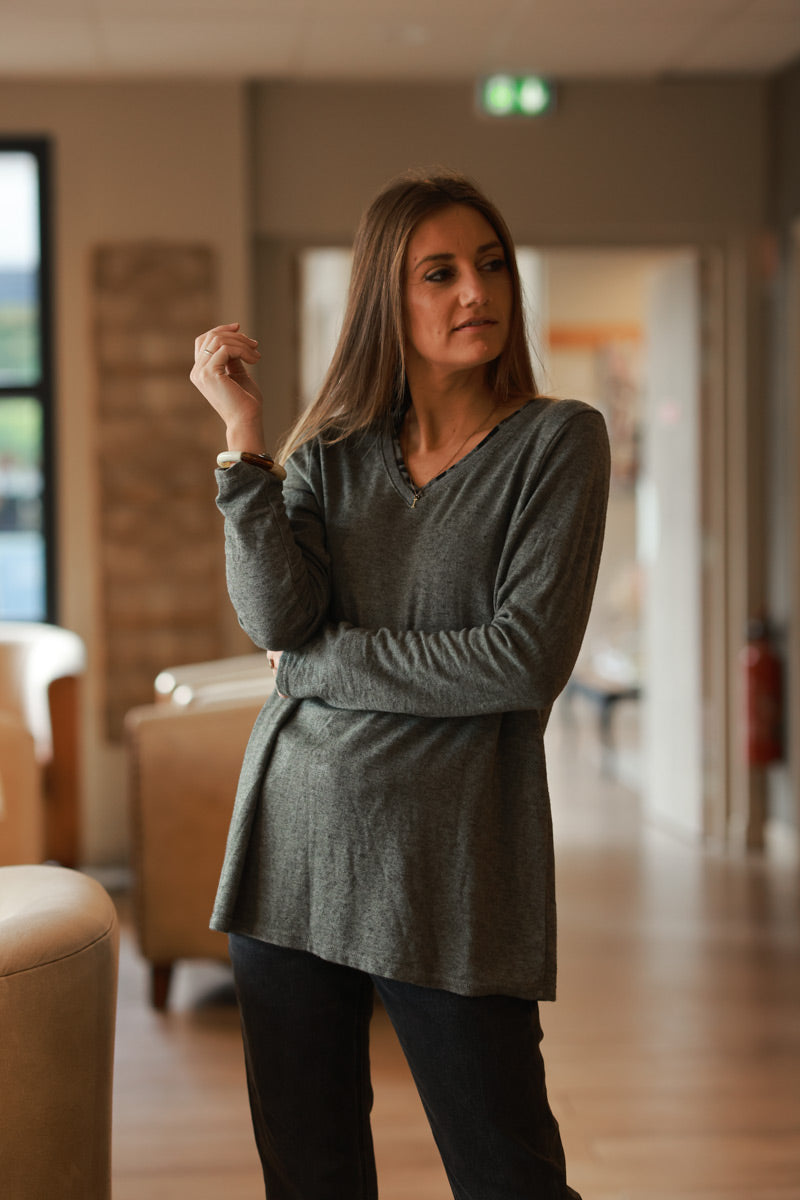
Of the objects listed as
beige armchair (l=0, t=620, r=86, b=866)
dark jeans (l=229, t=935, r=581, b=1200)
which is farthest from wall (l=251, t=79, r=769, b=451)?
dark jeans (l=229, t=935, r=581, b=1200)

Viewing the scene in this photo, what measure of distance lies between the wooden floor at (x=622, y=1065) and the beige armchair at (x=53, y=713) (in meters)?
0.52

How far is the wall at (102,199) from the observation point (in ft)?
15.6

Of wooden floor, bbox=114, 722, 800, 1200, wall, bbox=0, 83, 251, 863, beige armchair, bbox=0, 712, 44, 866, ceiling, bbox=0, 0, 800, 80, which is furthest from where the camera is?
wall, bbox=0, 83, 251, 863

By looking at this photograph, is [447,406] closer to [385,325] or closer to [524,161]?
[385,325]

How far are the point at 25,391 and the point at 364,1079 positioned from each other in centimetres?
392

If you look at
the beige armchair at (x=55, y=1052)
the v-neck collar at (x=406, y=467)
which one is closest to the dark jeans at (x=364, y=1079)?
the beige armchair at (x=55, y=1052)

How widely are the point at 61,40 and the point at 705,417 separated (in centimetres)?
279

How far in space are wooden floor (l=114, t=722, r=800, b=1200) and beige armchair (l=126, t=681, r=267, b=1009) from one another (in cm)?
23

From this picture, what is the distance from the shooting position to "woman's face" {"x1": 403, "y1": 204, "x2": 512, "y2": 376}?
4.70 ft

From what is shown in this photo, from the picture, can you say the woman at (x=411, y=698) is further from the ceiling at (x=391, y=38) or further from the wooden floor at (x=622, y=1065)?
the ceiling at (x=391, y=38)

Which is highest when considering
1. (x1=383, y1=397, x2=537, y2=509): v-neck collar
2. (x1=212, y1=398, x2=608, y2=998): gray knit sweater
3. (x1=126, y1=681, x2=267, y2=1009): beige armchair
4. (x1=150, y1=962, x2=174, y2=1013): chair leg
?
(x1=383, y1=397, x2=537, y2=509): v-neck collar

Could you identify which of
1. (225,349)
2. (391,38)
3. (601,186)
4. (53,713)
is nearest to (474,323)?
(225,349)

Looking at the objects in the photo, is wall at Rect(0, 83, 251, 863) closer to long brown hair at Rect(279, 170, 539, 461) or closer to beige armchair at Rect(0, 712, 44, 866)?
beige armchair at Rect(0, 712, 44, 866)

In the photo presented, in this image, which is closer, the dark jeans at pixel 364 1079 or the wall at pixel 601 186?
the dark jeans at pixel 364 1079
